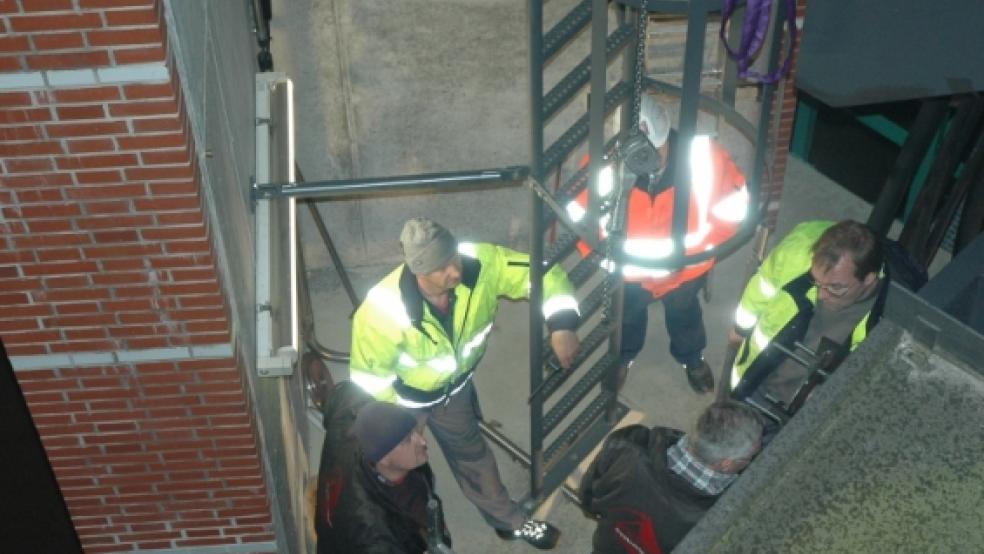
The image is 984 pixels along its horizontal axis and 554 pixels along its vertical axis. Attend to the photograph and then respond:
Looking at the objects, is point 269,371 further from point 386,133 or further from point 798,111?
point 798,111

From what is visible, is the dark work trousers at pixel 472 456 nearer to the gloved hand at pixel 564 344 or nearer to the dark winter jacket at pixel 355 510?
the gloved hand at pixel 564 344

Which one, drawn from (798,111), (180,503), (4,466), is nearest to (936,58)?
(180,503)

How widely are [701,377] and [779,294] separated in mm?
2103

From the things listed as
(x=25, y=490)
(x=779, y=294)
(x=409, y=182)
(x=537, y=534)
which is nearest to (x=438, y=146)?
(x=409, y=182)

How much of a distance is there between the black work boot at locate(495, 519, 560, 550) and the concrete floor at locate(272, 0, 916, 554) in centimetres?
7

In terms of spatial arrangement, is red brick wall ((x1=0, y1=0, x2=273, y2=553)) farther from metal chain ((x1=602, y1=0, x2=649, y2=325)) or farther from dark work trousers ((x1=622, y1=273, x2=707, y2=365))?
dark work trousers ((x1=622, y1=273, x2=707, y2=365))

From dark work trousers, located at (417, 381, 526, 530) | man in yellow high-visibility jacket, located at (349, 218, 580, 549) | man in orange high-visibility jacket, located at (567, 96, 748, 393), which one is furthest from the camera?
dark work trousers, located at (417, 381, 526, 530)

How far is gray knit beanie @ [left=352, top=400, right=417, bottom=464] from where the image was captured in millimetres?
5387

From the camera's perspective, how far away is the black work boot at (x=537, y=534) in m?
7.23

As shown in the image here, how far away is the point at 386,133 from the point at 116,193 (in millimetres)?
3909

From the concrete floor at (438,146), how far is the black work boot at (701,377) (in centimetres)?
7

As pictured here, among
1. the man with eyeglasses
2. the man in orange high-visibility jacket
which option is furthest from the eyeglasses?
the man in orange high-visibility jacket

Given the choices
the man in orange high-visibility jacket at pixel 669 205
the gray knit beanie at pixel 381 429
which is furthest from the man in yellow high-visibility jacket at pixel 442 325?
the gray knit beanie at pixel 381 429

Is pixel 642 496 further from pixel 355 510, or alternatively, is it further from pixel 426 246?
pixel 426 246
